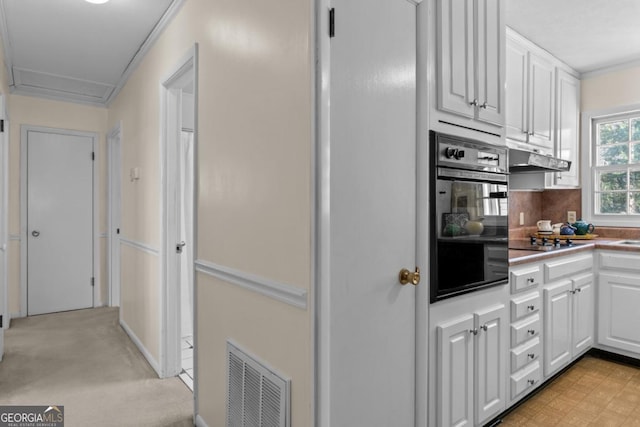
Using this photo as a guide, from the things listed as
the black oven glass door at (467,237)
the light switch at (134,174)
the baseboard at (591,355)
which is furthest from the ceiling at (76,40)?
the baseboard at (591,355)

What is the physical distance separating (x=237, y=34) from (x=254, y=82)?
312 mm

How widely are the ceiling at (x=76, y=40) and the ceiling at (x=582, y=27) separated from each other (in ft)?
7.67

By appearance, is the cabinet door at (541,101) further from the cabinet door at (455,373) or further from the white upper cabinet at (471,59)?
the cabinet door at (455,373)

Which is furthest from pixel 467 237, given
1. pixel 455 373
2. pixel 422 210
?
pixel 455 373

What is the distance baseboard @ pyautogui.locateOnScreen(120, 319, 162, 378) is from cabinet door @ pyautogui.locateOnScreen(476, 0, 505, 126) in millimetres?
2678

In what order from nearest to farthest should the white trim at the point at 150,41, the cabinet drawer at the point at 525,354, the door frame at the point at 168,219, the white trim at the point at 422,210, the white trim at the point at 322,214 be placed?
the white trim at the point at 322,214
the white trim at the point at 422,210
the cabinet drawer at the point at 525,354
the white trim at the point at 150,41
the door frame at the point at 168,219

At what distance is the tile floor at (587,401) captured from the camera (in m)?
2.14

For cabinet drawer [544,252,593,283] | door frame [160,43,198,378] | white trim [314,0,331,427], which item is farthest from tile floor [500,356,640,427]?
door frame [160,43,198,378]

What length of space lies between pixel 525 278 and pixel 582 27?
1.96 meters

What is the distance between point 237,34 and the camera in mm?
1651

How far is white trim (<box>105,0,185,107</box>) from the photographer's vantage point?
7.68 feet

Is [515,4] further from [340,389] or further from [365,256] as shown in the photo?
[340,389]

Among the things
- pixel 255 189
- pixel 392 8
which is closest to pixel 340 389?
pixel 255 189

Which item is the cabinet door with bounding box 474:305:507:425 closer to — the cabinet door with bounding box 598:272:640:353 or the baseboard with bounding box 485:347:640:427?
the baseboard with bounding box 485:347:640:427
